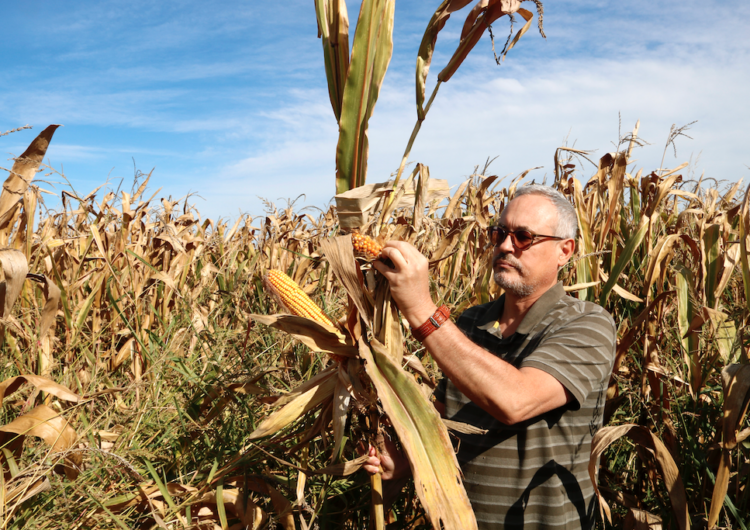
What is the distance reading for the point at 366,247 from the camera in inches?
71.5

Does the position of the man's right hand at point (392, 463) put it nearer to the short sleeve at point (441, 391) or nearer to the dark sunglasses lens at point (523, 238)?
the short sleeve at point (441, 391)

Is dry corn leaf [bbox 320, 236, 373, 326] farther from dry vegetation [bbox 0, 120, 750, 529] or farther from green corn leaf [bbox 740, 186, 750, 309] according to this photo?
green corn leaf [bbox 740, 186, 750, 309]

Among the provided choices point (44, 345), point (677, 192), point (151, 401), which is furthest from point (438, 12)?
point (677, 192)

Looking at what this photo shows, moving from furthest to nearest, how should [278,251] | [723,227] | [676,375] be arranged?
[278,251]
[723,227]
[676,375]

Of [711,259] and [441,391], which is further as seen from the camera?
[711,259]

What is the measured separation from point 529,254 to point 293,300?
1150mm

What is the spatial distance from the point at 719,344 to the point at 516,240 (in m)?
1.18

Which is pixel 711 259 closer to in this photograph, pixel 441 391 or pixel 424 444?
pixel 441 391

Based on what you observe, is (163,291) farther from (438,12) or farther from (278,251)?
(438,12)

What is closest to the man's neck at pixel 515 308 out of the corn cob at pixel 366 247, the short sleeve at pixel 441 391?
the short sleeve at pixel 441 391

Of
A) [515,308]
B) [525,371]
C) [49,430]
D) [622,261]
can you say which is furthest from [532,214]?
[49,430]

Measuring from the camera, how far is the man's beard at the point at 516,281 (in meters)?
2.42

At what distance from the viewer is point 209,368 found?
312cm

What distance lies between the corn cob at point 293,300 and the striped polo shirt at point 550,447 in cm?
77
